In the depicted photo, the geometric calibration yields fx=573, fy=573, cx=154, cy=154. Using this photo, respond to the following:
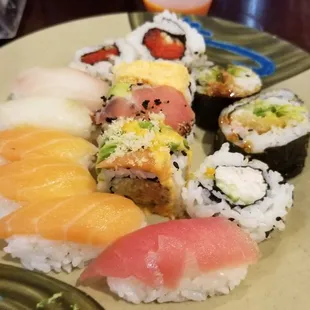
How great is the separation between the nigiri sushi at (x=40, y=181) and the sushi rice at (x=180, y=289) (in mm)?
443

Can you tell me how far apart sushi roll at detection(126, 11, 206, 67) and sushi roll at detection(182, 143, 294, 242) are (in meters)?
0.83

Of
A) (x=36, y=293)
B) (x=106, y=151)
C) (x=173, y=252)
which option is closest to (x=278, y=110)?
(x=106, y=151)

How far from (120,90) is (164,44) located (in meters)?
0.63

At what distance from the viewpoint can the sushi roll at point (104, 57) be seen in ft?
9.85

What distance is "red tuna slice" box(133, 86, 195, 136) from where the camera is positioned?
253cm

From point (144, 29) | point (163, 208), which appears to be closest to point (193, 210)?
point (163, 208)

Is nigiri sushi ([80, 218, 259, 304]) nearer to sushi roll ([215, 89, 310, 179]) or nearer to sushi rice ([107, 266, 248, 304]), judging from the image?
sushi rice ([107, 266, 248, 304])

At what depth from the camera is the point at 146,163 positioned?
2.21m

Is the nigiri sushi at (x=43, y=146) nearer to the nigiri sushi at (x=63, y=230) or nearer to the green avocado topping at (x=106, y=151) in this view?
→ the green avocado topping at (x=106, y=151)

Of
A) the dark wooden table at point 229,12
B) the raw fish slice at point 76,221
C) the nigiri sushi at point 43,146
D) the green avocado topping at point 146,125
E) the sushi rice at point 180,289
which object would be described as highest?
the green avocado topping at point 146,125

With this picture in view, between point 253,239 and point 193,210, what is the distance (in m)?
0.26

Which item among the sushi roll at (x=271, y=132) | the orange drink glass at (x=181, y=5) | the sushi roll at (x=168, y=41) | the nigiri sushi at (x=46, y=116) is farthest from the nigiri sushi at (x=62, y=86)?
the orange drink glass at (x=181, y=5)

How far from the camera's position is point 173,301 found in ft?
6.66

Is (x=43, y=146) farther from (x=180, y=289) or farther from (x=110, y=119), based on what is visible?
(x=180, y=289)
